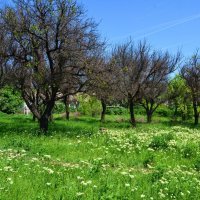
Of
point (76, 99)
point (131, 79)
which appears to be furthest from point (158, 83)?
point (76, 99)

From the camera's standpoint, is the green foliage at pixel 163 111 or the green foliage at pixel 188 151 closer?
the green foliage at pixel 188 151

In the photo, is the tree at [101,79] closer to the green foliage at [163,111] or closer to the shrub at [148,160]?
the shrub at [148,160]

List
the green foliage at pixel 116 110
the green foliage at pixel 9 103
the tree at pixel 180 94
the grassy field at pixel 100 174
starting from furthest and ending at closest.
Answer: the green foliage at pixel 116 110, the green foliage at pixel 9 103, the tree at pixel 180 94, the grassy field at pixel 100 174

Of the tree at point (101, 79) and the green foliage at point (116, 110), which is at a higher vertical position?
the tree at point (101, 79)

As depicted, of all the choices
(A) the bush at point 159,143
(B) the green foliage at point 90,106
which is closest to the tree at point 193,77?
(B) the green foliage at point 90,106

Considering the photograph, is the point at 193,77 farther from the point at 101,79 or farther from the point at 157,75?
the point at 101,79

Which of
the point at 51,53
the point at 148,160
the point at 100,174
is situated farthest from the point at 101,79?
the point at 100,174

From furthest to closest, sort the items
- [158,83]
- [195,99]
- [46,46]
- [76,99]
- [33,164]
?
[76,99]
[195,99]
[158,83]
[46,46]
[33,164]

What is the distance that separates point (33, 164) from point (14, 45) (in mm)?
Result: 15231

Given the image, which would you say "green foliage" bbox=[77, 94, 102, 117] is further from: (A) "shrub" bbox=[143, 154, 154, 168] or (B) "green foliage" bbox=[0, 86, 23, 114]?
(A) "shrub" bbox=[143, 154, 154, 168]

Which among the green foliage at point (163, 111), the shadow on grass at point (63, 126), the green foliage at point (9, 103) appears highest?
the green foliage at point (9, 103)

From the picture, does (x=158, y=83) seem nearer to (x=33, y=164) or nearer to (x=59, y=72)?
(x=59, y=72)

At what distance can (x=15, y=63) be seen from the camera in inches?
969

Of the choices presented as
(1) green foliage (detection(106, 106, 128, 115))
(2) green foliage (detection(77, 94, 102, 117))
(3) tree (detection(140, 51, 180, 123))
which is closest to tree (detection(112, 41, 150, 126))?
(3) tree (detection(140, 51, 180, 123))
